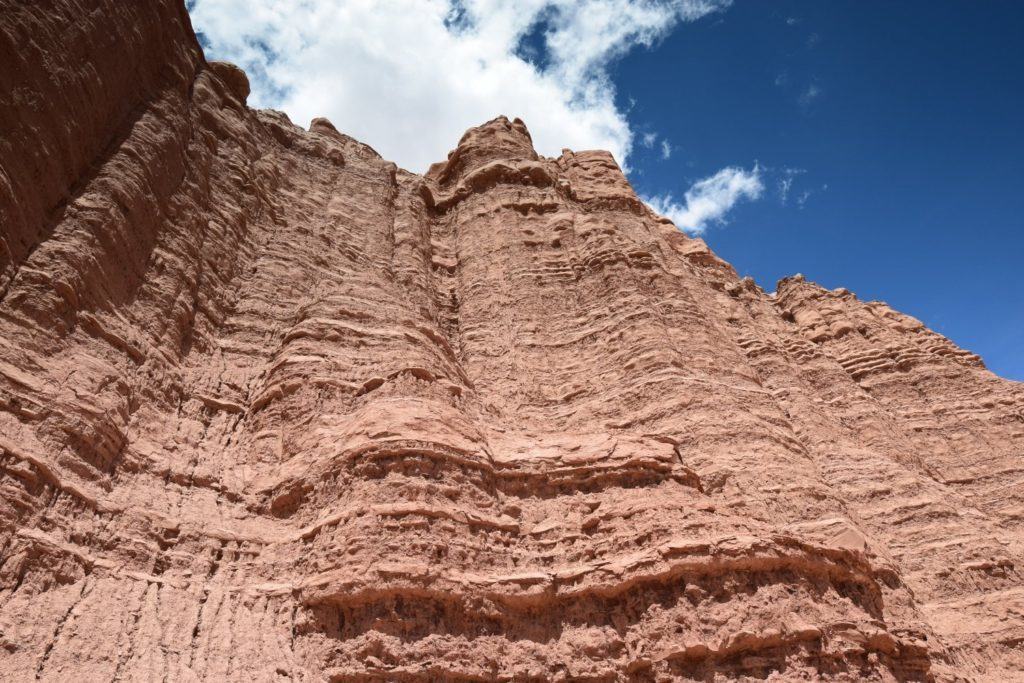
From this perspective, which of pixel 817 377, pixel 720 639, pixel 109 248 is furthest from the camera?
pixel 817 377

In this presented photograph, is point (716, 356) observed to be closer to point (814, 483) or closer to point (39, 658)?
point (814, 483)

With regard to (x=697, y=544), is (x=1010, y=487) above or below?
above

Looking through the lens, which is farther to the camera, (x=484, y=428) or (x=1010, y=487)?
(x=1010, y=487)

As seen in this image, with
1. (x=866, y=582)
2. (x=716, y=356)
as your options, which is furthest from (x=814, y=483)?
(x=716, y=356)

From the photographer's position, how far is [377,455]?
996 cm

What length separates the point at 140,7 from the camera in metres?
14.7

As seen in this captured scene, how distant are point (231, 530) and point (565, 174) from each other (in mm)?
20009

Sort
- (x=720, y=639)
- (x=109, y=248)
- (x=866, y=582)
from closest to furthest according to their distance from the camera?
(x=720, y=639), (x=866, y=582), (x=109, y=248)

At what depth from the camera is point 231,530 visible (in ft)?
31.0

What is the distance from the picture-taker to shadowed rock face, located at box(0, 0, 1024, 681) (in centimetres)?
822

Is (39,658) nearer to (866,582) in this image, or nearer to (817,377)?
(866,582)

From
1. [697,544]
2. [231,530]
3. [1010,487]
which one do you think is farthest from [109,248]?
[1010,487]

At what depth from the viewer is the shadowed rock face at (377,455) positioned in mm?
8219

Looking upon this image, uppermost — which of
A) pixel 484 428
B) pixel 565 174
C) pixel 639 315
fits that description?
pixel 565 174
